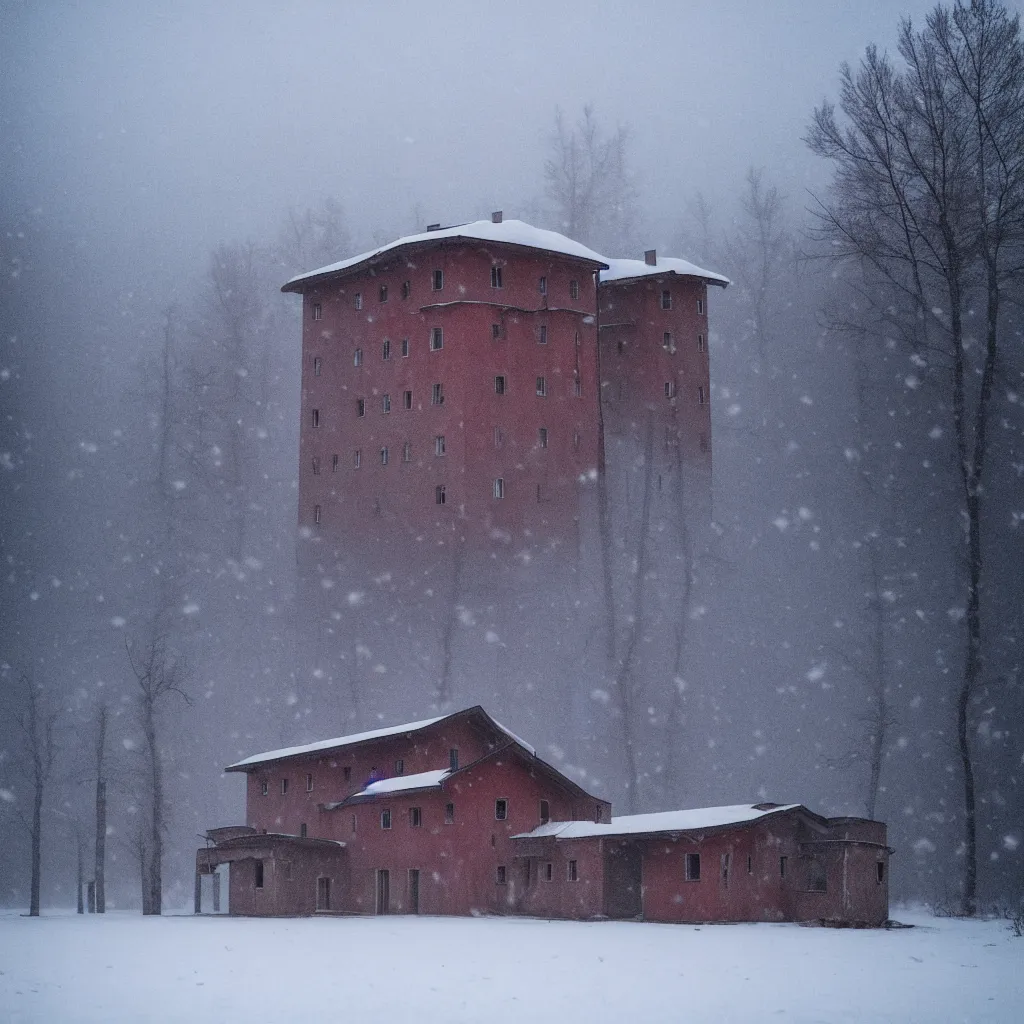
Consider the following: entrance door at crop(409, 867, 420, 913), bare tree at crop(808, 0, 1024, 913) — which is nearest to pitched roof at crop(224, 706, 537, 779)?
entrance door at crop(409, 867, 420, 913)

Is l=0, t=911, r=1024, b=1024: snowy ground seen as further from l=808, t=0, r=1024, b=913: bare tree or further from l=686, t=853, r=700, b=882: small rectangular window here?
l=808, t=0, r=1024, b=913: bare tree

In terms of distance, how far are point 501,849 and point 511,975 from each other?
15066 mm

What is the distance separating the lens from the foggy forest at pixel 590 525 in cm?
4378

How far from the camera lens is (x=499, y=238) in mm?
51125

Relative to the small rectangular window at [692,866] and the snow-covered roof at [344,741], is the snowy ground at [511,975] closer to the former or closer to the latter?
the small rectangular window at [692,866]

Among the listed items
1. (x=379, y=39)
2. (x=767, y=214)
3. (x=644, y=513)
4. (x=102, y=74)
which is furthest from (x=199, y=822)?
(x=379, y=39)

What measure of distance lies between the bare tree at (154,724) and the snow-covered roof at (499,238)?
1616 centimetres

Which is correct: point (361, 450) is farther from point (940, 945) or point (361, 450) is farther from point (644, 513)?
point (940, 945)

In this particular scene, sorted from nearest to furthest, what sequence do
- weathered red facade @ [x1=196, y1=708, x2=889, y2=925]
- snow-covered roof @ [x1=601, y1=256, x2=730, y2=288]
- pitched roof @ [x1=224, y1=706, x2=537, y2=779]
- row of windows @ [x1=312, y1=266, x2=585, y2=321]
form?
weathered red facade @ [x1=196, y1=708, x2=889, y2=925], pitched roof @ [x1=224, y1=706, x2=537, y2=779], row of windows @ [x1=312, y1=266, x2=585, y2=321], snow-covered roof @ [x1=601, y1=256, x2=730, y2=288]

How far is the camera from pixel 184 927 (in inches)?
1085

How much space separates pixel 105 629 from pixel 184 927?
37.0 meters

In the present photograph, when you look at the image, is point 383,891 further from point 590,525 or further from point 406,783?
point 590,525

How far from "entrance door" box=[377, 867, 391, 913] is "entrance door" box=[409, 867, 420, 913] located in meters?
0.71

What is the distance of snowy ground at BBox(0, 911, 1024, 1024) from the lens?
1559cm
